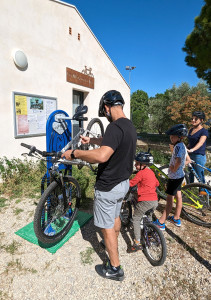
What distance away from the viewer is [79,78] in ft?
20.3

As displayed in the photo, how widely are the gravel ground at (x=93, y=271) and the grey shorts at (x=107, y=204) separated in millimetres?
713

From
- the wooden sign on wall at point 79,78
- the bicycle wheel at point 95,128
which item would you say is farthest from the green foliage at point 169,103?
the bicycle wheel at point 95,128

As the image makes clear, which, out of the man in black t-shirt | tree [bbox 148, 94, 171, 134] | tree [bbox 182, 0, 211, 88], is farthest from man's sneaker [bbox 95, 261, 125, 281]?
tree [bbox 148, 94, 171, 134]

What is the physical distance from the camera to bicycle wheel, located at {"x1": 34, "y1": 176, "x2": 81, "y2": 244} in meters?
2.03

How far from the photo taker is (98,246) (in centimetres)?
239

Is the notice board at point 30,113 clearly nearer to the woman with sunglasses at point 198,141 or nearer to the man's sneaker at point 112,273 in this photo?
the man's sneaker at point 112,273

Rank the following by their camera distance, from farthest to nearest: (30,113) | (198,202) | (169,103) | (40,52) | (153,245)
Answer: (169,103), (40,52), (30,113), (198,202), (153,245)

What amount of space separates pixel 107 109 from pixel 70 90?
4524mm

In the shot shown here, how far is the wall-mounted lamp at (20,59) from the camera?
4.10 m

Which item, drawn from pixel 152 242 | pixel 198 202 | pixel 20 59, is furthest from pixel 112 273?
pixel 20 59

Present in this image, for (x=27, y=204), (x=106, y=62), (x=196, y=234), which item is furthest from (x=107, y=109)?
(x=106, y=62)

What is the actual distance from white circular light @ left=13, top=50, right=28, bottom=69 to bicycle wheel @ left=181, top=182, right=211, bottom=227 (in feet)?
15.3

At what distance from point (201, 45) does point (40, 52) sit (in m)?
8.27

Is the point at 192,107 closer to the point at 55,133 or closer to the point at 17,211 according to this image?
the point at 55,133
